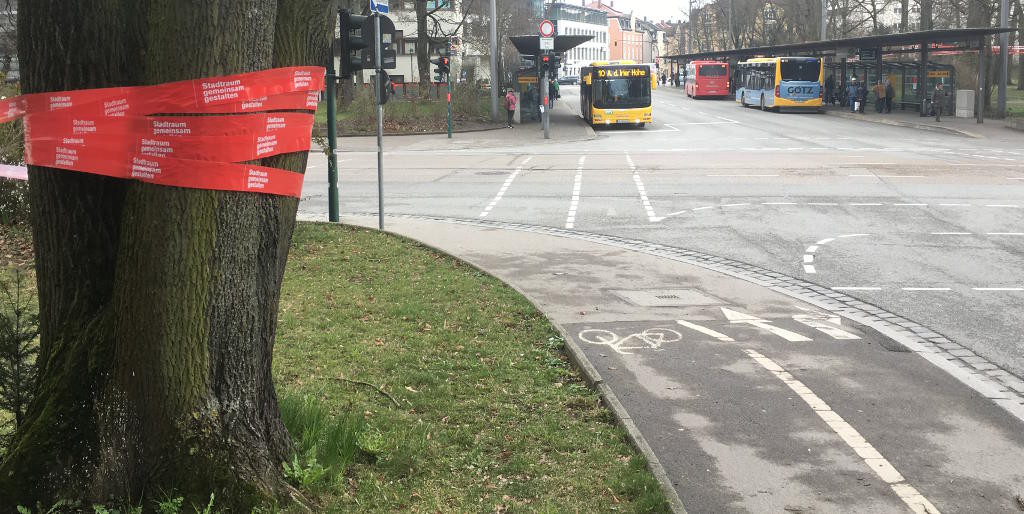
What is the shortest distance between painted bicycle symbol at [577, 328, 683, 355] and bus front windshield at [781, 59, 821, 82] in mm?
46449

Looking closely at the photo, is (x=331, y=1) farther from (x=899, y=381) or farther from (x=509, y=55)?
(x=509, y=55)

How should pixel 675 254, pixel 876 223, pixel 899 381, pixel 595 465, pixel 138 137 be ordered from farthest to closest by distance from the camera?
pixel 876 223, pixel 675 254, pixel 899 381, pixel 595 465, pixel 138 137

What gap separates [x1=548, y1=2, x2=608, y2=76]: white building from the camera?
16775cm

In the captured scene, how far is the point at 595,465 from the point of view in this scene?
559cm

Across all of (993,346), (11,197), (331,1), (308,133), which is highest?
(331,1)

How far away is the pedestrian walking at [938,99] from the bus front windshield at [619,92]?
Answer: 465 inches

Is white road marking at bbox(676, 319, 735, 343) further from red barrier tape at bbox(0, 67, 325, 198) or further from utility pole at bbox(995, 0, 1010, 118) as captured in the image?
utility pole at bbox(995, 0, 1010, 118)

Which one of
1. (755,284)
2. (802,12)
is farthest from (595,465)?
(802,12)

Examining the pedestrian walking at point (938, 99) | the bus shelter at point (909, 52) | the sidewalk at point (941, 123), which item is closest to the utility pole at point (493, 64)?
the sidewalk at point (941, 123)

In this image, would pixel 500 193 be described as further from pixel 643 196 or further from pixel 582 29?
pixel 582 29

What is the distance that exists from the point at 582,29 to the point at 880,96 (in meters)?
131

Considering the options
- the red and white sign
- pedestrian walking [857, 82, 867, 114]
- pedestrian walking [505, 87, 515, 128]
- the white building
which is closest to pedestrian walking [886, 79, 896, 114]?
pedestrian walking [857, 82, 867, 114]

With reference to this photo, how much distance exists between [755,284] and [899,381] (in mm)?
3851

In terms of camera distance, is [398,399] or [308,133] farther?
[398,399]
